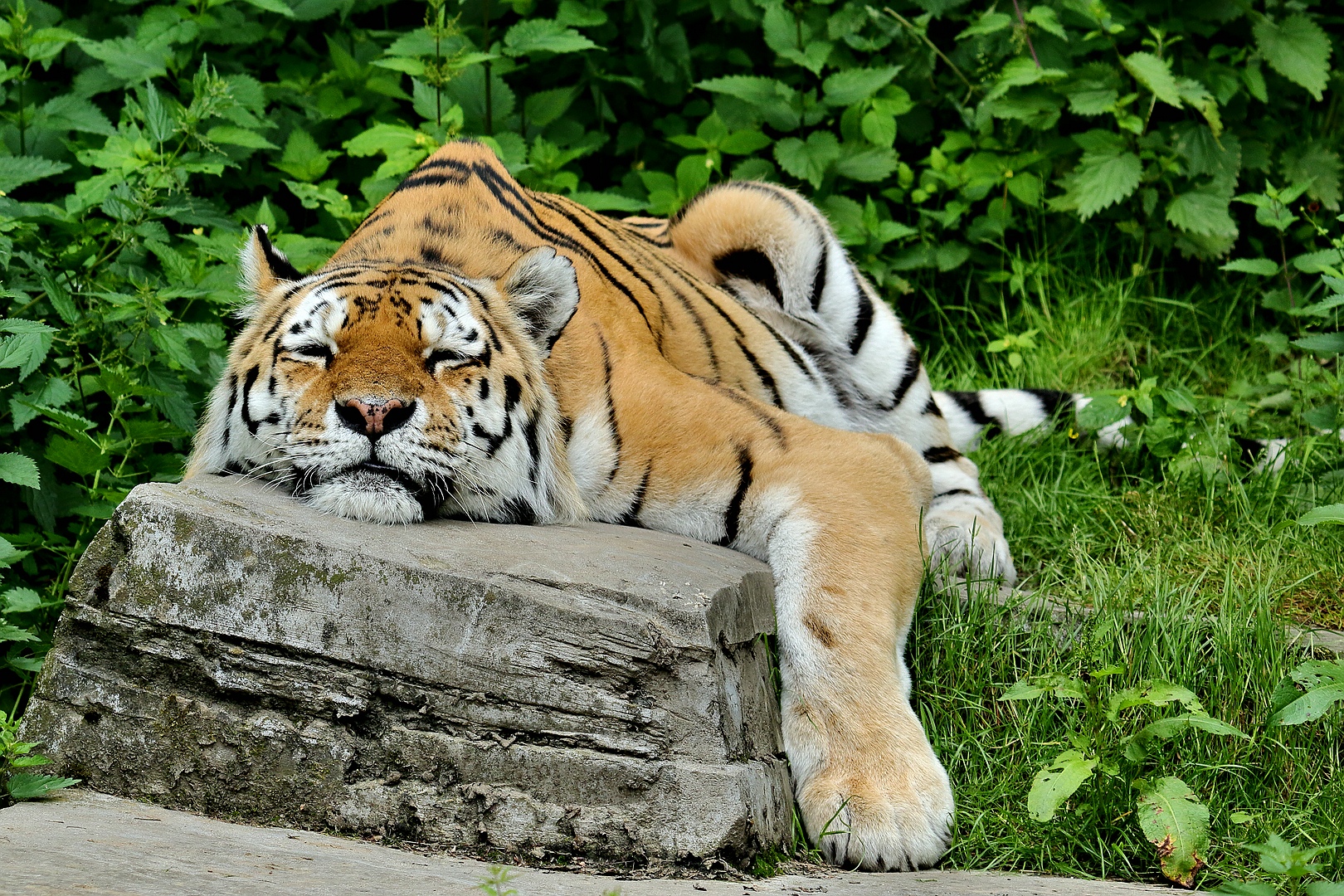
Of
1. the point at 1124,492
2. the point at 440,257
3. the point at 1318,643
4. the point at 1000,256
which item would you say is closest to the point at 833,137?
the point at 1000,256

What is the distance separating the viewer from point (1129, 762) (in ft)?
8.34

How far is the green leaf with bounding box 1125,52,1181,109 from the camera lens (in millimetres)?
4508

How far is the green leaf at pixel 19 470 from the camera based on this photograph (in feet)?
9.70

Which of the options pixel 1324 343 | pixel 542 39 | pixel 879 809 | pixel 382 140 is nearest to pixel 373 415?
pixel 879 809

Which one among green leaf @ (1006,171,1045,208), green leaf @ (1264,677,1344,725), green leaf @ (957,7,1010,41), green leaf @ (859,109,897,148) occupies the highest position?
green leaf @ (957,7,1010,41)

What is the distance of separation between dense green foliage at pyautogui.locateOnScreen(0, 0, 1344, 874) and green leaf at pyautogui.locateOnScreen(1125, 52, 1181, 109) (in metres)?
0.01

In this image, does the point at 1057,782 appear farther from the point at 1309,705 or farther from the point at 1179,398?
the point at 1179,398

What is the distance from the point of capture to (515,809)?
2.25 m

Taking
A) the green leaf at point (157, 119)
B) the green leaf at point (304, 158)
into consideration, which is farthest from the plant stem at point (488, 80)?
the green leaf at point (157, 119)

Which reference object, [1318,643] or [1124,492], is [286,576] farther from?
[1124,492]

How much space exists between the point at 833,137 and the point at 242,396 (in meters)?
2.66

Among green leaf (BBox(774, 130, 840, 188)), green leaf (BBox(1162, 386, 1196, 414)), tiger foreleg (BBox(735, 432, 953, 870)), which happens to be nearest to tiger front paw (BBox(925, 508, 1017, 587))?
tiger foreleg (BBox(735, 432, 953, 870))

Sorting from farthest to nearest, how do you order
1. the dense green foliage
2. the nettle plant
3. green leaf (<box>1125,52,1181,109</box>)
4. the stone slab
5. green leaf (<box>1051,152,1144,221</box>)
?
green leaf (<box>1051,152,1144,221</box>), green leaf (<box>1125,52,1181,109</box>), the dense green foliage, the nettle plant, the stone slab

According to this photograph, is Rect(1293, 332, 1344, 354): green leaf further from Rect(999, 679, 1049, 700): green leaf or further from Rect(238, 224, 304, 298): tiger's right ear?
Rect(238, 224, 304, 298): tiger's right ear
